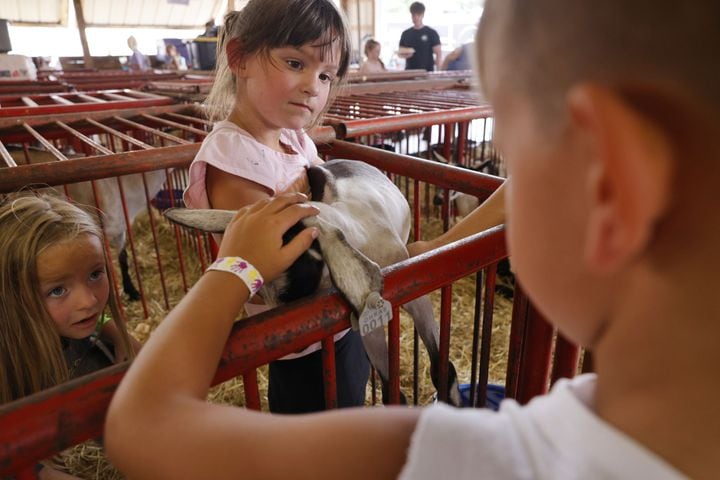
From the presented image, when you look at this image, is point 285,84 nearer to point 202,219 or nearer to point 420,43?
point 202,219

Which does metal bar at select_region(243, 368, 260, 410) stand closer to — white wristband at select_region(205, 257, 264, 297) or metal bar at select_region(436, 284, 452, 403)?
white wristband at select_region(205, 257, 264, 297)

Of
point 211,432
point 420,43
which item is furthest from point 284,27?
point 420,43

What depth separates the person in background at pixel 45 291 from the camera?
36.7 inches

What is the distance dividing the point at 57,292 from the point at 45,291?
0.03 metres

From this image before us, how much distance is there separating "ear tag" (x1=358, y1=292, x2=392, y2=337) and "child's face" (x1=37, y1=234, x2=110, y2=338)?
0.76 metres

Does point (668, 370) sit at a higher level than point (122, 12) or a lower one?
lower

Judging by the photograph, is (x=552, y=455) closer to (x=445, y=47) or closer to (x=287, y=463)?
(x=287, y=463)

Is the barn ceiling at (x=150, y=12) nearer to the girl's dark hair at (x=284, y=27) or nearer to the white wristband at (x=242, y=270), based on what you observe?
the girl's dark hair at (x=284, y=27)

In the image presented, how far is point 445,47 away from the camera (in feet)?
43.2

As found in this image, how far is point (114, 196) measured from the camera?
2.43m

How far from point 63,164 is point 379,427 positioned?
1214 millimetres

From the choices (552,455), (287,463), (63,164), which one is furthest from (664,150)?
(63,164)

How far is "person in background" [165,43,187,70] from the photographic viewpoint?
8172 mm

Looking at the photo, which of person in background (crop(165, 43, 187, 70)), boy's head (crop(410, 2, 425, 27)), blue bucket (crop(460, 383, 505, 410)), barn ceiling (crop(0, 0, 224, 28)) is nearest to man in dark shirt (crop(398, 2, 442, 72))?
boy's head (crop(410, 2, 425, 27))
